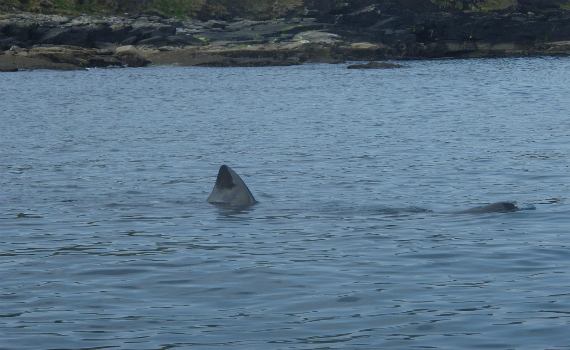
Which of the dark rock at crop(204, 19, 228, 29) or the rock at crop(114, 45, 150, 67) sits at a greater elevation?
the dark rock at crop(204, 19, 228, 29)

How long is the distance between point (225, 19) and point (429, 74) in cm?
4512

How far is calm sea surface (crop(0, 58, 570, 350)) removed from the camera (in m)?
7.58

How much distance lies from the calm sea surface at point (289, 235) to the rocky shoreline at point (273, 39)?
4383cm

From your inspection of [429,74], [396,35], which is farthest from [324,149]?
[396,35]

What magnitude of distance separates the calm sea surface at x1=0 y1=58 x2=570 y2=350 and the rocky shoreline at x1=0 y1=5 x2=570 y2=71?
144ft

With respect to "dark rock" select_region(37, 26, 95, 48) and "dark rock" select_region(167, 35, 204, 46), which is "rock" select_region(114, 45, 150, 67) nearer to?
"dark rock" select_region(37, 26, 95, 48)

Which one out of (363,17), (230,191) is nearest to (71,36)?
(363,17)

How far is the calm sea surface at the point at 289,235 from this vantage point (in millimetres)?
7578

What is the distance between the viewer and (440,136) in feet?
80.0

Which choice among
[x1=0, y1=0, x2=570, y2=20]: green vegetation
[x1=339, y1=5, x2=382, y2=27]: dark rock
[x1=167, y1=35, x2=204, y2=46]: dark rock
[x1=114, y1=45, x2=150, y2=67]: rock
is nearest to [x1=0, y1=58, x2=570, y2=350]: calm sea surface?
[x1=114, y1=45, x2=150, y2=67]: rock

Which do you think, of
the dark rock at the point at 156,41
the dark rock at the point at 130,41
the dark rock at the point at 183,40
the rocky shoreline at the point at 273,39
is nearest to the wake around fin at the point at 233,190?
the rocky shoreline at the point at 273,39

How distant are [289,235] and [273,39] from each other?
236 feet

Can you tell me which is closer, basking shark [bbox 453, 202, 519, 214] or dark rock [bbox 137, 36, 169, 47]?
basking shark [bbox 453, 202, 519, 214]

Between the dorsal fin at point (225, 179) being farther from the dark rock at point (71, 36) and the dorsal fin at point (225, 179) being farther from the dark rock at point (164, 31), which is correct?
the dark rock at point (164, 31)
